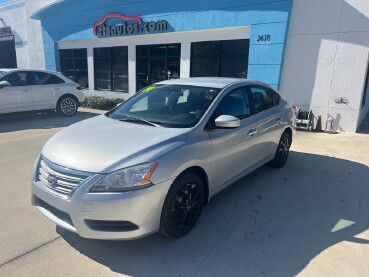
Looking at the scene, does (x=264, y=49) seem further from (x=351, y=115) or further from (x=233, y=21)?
(x=351, y=115)

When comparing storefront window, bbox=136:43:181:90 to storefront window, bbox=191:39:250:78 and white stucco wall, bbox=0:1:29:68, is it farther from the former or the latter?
white stucco wall, bbox=0:1:29:68

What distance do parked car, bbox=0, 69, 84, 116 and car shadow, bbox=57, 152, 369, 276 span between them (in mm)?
7297

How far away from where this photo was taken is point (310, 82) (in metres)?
A: 9.12

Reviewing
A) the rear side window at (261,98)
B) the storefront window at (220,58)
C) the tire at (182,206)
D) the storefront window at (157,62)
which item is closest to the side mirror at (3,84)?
the storefront window at (157,62)

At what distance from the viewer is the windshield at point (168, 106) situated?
11.7 ft

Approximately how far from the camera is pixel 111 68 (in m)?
15.1

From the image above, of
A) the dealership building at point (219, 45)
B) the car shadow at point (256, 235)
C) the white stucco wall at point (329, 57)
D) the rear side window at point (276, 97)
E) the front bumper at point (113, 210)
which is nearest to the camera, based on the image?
the front bumper at point (113, 210)

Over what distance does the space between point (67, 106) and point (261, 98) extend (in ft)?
26.4

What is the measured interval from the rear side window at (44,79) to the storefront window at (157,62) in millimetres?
4233

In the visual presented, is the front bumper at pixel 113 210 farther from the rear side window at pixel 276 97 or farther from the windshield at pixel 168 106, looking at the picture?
the rear side window at pixel 276 97

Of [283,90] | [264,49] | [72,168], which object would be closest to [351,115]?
[283,90]

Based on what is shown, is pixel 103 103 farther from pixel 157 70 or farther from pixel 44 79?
pixel 44 79

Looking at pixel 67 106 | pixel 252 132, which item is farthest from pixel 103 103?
pixel 252 132

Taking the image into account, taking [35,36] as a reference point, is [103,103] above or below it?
below
